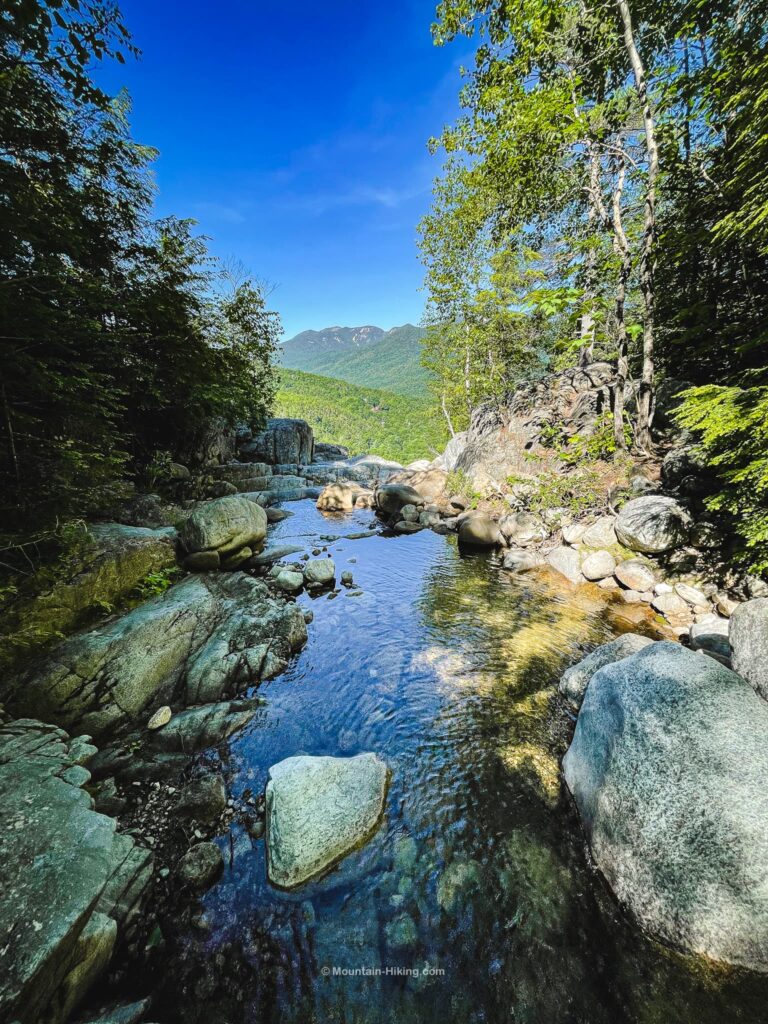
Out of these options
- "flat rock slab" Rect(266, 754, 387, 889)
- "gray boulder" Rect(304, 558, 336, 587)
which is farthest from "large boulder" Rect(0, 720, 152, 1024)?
"gray boulder" Rect(304, 558, 336, 587)

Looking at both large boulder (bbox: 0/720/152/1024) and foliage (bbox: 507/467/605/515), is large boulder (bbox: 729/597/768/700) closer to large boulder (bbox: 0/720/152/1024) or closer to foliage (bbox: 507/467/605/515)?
large boulder (bbox: 0/720/152/1024)

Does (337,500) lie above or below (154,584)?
below

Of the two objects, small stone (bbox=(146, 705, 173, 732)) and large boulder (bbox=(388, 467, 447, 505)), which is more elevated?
large boulder (bbox=(388, 467, 447, 505))

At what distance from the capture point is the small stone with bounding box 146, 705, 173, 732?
4.27 meters

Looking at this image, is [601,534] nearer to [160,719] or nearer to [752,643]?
[752,643]

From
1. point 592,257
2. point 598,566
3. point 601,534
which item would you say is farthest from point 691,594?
point 592,257

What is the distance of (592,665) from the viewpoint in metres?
4.68

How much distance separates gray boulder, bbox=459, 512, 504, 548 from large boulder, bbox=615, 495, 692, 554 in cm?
385

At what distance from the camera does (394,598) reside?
8.17 m

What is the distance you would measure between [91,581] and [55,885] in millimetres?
3942

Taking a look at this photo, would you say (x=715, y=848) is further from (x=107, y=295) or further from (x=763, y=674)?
(x=107, y=295)

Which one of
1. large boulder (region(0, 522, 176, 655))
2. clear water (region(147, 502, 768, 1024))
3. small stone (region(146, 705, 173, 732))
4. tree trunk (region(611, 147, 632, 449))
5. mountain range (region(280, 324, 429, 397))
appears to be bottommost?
clear water (region(147, 502, 768, 1024))

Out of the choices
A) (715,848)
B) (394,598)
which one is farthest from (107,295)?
(715,848)

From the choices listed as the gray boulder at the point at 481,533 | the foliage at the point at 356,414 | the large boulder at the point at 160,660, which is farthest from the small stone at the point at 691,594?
the foliage at the point at 356,414
